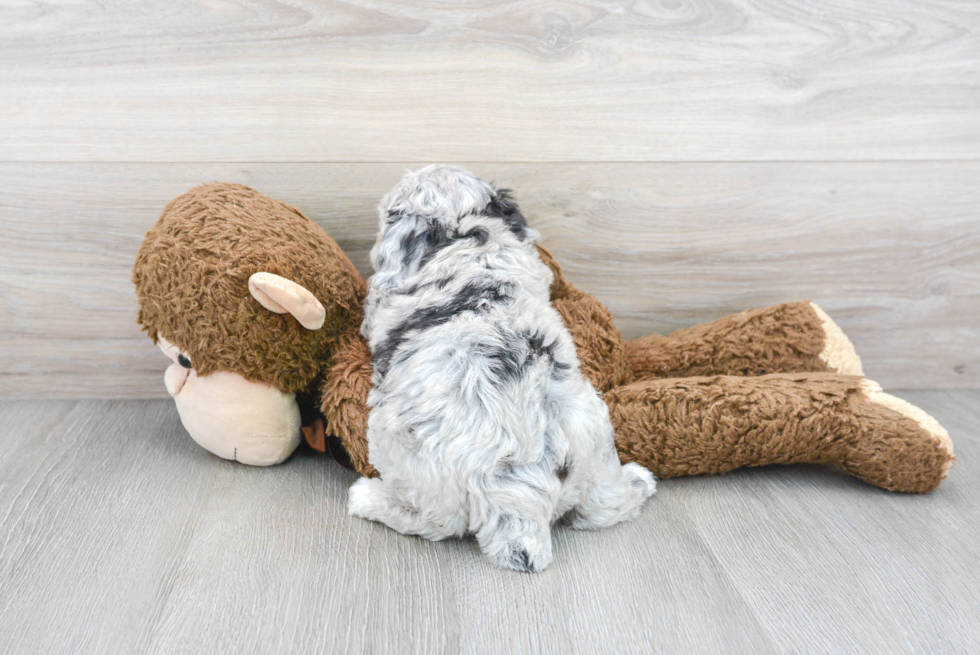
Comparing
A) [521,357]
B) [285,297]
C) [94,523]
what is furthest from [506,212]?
[94,523]

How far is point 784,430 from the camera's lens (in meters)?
1.15

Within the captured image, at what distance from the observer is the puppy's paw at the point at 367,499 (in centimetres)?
107

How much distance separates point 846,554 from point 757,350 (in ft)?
1.35

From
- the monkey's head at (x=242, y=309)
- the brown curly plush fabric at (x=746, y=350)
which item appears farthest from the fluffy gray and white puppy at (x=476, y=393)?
the brown curly plush fabric at (x=746, y=350)

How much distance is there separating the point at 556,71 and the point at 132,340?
1.00m

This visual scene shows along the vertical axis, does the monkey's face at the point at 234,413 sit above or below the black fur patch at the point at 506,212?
below

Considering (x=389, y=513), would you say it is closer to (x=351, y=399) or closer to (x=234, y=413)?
(x=351, y=399)

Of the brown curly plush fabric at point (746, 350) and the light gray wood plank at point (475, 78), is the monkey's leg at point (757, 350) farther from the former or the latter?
the light gray wood plank at point (475, 78)

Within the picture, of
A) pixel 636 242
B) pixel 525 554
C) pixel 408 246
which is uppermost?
pixel 408 246

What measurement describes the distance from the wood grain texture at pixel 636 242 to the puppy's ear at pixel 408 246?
0.30 metres

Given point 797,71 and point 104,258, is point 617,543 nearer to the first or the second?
point 797,71

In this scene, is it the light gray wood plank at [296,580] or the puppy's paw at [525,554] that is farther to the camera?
the puppy's paw at [525,554]

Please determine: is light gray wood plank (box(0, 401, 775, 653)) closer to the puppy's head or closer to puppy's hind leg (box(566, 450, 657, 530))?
puppy's hind leg (box(566, 450, 657, 530))

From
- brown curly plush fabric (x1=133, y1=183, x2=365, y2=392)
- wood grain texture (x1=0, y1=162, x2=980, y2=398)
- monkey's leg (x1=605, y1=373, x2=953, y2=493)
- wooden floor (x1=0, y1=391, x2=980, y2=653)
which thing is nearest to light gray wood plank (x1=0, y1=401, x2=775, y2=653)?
wooden floor (x1=0, y1=391, x2=980, y2=653)
